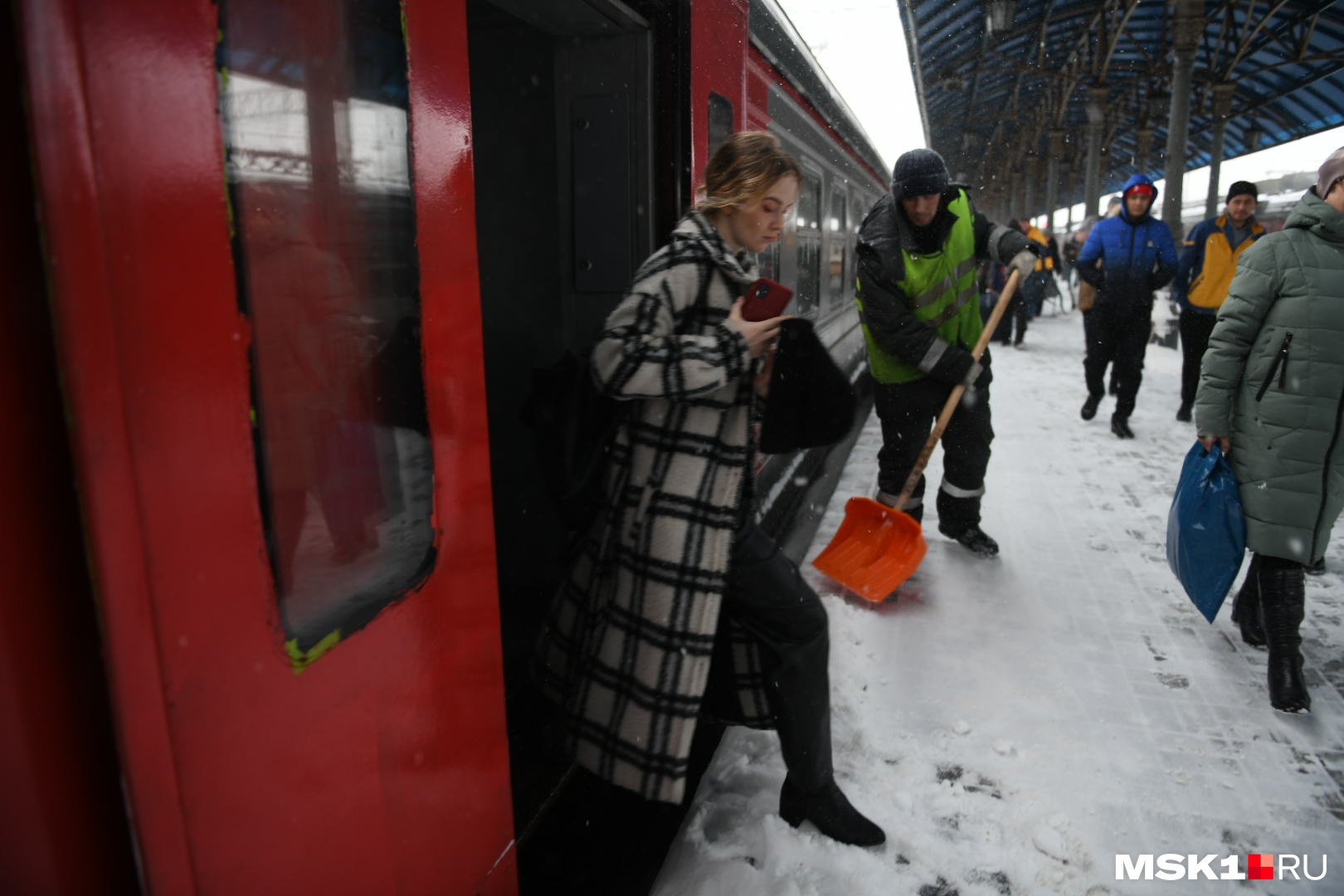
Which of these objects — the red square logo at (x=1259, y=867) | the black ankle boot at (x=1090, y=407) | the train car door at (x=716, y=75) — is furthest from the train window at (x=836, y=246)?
the red square logo at (x=1259, y=867)

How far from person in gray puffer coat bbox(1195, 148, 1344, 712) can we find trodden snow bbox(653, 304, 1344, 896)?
0.37m

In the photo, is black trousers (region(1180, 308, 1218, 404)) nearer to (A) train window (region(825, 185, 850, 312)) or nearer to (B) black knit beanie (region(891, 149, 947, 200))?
(A) train window (region(825, 185, 850, 312))

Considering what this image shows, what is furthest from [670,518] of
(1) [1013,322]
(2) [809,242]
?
(1) [1013,322]

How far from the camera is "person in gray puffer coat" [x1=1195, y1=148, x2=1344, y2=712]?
255 centimetres

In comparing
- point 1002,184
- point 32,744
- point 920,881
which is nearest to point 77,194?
point 32,744

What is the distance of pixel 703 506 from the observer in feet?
5.50

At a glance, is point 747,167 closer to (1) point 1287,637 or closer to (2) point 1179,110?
(1) point 1287,637

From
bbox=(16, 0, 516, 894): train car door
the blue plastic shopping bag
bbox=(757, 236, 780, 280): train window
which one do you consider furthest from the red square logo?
bbox=(757, 236, 780, 280): train window

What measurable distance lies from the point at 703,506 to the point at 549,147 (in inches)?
67.6

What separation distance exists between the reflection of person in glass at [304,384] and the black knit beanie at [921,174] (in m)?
2.68

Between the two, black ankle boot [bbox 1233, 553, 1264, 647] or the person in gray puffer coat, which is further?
black ankle boot [bbox 1233, 553, 1264, 647]

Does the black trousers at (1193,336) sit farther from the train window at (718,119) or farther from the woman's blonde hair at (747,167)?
the woman's blonde hair at (747,167)

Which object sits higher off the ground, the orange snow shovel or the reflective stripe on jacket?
the reflective stripe on jacket

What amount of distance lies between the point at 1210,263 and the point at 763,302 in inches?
214
